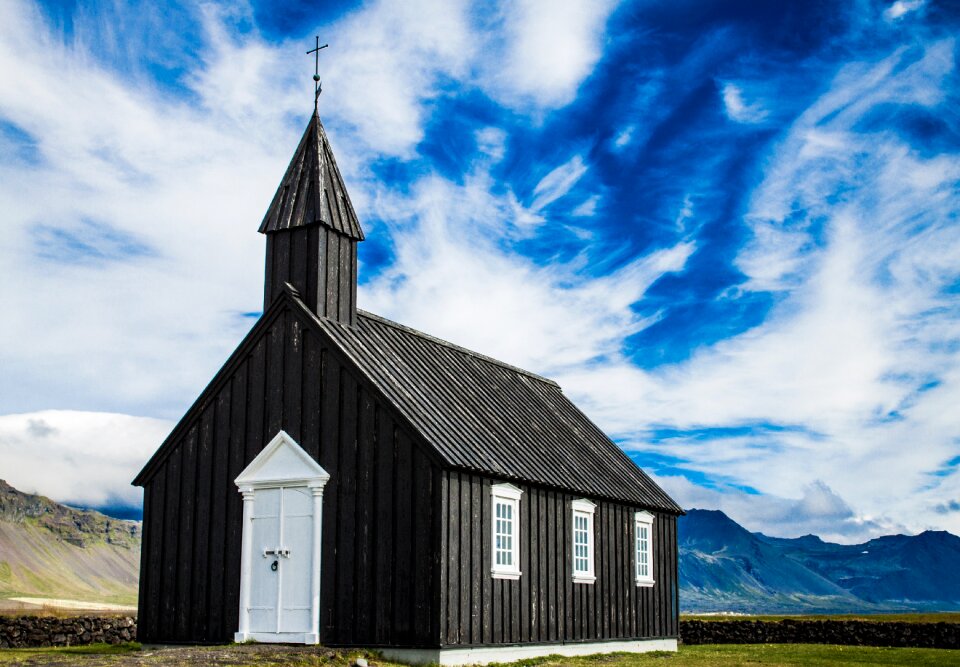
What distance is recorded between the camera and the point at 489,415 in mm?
26141

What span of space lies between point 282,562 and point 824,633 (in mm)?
23921

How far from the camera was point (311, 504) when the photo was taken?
2222cm

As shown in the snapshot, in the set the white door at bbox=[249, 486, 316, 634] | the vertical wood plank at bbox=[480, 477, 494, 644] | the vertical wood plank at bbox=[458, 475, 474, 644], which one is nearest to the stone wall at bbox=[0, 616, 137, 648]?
the white door at bbox=[249, 486, 316, 634]

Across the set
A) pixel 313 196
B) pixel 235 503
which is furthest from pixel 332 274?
pixel 235 503

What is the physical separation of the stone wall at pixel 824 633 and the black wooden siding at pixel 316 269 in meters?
21.6

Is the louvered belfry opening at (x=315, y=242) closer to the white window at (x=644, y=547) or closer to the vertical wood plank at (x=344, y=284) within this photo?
the vertical wood plank at (x=344, y=284)

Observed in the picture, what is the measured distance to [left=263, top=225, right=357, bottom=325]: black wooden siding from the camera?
2375 cm

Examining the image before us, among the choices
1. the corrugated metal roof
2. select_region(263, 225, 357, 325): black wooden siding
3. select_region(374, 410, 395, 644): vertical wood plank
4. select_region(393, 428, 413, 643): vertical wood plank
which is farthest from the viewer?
select_region(263, 225, 357, 325): black wooden siding

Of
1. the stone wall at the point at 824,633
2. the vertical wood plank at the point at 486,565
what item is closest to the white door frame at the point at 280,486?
the vertical wood plank at the point at 486,565

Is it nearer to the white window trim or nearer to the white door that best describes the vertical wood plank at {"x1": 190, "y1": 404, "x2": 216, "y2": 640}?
the white door

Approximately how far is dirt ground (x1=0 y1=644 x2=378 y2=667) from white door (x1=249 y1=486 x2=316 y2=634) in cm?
104

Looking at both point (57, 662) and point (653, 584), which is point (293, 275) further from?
point (653, 584)

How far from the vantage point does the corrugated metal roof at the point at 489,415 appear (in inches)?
885

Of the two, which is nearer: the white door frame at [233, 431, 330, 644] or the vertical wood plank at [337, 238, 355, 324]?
the white door frame at [233, 431, 330, 644]
